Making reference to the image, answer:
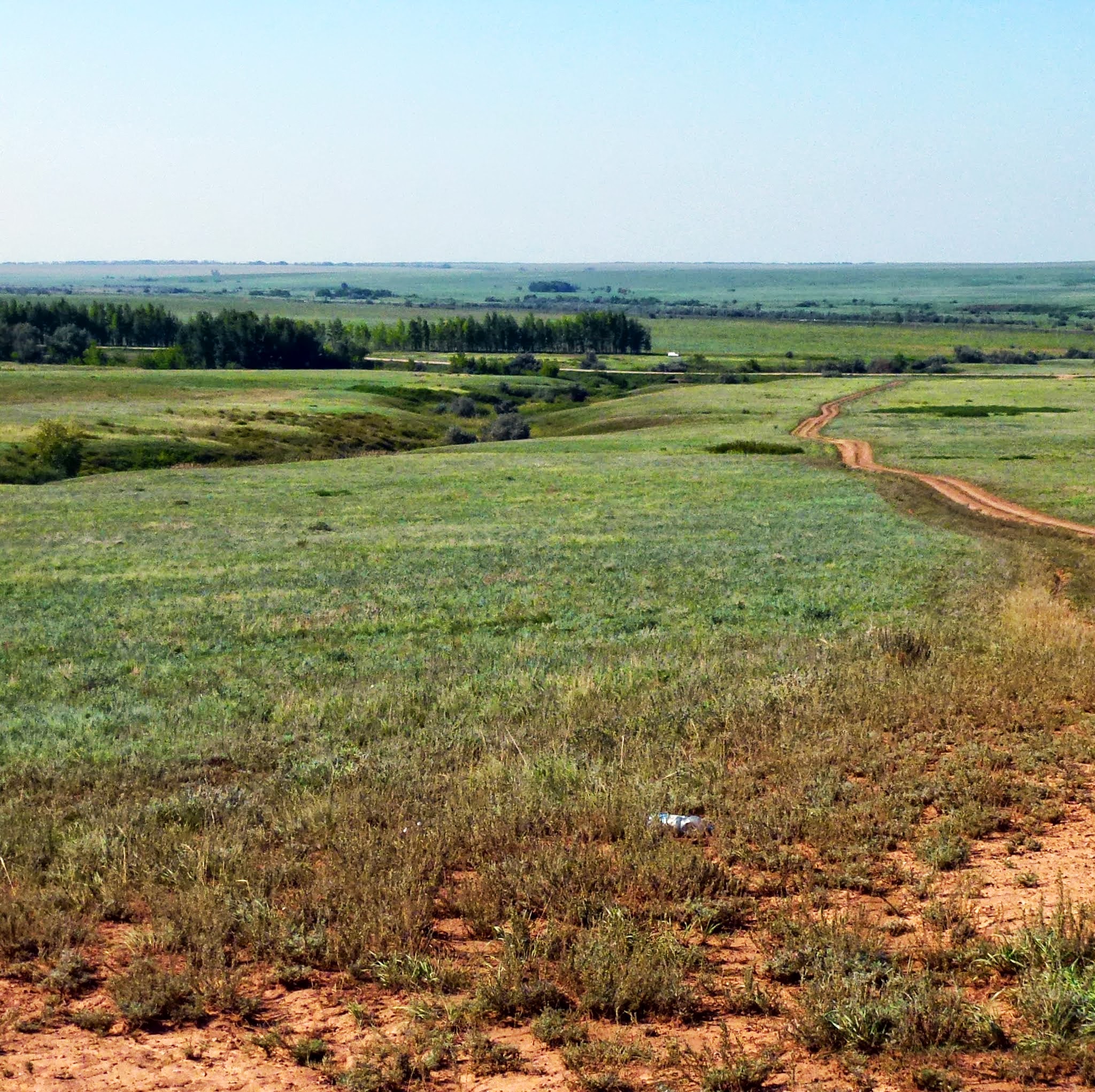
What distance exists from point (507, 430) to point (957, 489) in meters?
56.1

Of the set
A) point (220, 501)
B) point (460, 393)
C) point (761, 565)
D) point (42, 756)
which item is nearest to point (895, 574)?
point (761, 565)

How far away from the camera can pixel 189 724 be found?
13.7m

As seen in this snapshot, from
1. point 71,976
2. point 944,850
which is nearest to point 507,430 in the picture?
point 944,850

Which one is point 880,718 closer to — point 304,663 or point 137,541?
point 304,663

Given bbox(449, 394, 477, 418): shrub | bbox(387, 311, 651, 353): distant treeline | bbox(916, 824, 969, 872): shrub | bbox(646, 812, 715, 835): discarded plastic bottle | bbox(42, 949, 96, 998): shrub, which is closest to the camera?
bbox(42, 949, 96, 998): shrub

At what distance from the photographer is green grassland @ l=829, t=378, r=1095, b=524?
132 feet

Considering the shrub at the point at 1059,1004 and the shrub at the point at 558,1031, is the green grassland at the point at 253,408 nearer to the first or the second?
the shrub at the point at 558,1031

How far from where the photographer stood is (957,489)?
4150cm

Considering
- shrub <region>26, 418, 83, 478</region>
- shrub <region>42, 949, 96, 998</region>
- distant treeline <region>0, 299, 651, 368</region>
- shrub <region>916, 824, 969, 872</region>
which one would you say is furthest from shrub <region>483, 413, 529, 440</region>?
shrub <region>42, 949, 96, 998</region>

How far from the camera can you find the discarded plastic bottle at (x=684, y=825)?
30.3 ft

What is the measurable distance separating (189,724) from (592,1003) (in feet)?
27.8

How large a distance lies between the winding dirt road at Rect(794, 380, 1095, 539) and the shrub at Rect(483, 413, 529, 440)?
27.2 m

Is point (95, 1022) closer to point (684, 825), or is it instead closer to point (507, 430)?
point (684, 825)

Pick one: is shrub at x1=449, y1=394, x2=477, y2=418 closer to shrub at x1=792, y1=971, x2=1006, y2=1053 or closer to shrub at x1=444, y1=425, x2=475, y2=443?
shrub at x1=444, y1=425, x2=475, y2=443
